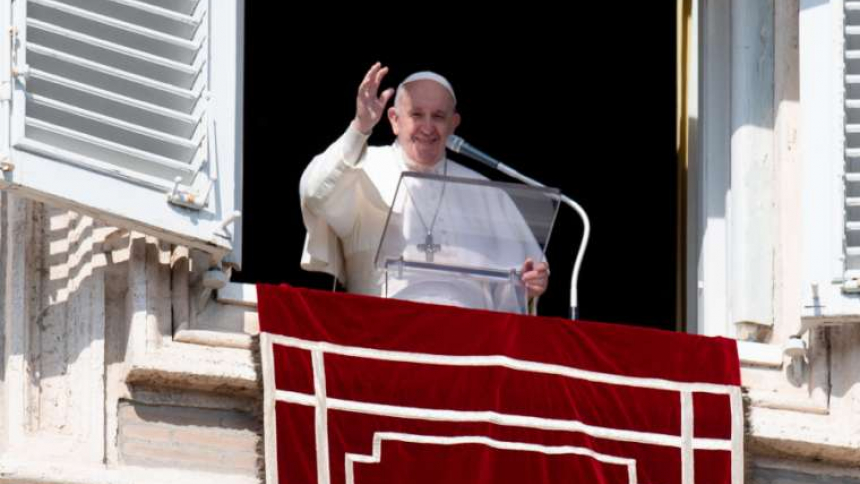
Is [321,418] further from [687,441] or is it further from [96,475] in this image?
[687,441]

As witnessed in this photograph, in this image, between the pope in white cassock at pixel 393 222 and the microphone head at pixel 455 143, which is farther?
the microphone head at pixel 455 143

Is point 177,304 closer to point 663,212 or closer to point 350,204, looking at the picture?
point 350,204

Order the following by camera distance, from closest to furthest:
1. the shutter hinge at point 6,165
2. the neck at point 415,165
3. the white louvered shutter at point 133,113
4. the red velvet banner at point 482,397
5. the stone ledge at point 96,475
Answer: the stone ledge at point 96,475 → the shutter hinge at point 6,165 → the white louvered shutter at point 133,113 → the red velvet banner at point 482,397 → the neck at point 415,165

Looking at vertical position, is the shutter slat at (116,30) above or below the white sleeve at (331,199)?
above

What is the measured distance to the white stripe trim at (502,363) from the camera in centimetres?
1081

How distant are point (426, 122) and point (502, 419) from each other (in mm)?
1197

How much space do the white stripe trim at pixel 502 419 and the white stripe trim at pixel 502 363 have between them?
0.13 meters

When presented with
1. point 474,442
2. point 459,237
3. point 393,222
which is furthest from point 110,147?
point 474,442

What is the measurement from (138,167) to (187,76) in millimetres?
328

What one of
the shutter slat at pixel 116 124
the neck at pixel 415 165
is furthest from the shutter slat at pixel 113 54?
the neck at pixel 415 165

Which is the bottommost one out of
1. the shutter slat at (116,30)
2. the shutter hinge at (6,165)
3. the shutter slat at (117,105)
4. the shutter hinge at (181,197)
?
the shutter hinge at (181,197)

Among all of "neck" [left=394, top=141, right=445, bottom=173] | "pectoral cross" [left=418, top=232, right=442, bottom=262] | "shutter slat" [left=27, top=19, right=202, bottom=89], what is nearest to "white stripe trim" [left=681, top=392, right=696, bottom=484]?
"pectoral cross" [left=418, top=232, right=442, bottom=262]

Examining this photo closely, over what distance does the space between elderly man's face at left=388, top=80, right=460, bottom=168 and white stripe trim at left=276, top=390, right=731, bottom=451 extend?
3.64ft

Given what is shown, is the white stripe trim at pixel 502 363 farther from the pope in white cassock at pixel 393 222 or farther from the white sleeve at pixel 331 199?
the white sleeve at pixel 331 199
